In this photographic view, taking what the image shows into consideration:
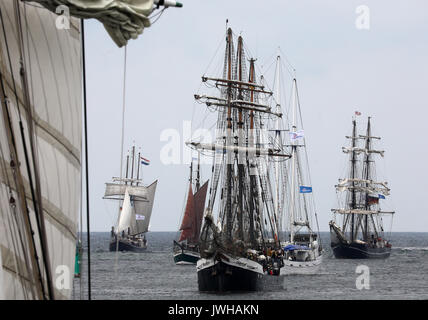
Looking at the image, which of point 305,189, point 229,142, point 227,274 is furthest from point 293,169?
point 227,274

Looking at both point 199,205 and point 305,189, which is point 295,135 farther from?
point 199,205

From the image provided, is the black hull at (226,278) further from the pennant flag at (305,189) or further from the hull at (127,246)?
the hull at (127,246)

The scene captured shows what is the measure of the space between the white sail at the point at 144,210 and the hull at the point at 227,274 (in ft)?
225

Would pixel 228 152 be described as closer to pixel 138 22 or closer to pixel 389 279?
pixel 389 279

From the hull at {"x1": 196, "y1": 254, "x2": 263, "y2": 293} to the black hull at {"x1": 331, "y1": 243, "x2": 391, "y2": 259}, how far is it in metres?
59.6

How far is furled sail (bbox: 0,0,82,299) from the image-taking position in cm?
971

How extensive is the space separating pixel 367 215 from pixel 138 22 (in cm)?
10555

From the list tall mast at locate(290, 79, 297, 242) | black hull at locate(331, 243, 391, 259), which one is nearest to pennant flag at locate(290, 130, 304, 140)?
tall mast at locate(290, 79, 297, 242)

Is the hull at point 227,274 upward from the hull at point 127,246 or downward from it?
upward

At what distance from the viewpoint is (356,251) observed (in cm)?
10762

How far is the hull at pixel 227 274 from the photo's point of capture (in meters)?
48.8

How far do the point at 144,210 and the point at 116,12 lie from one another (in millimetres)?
110409

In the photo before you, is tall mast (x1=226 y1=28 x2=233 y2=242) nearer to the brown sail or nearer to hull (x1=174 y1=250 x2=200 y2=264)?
the brown sail

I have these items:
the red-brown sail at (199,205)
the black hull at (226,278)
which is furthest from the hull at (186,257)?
the black hull at (226,278)
